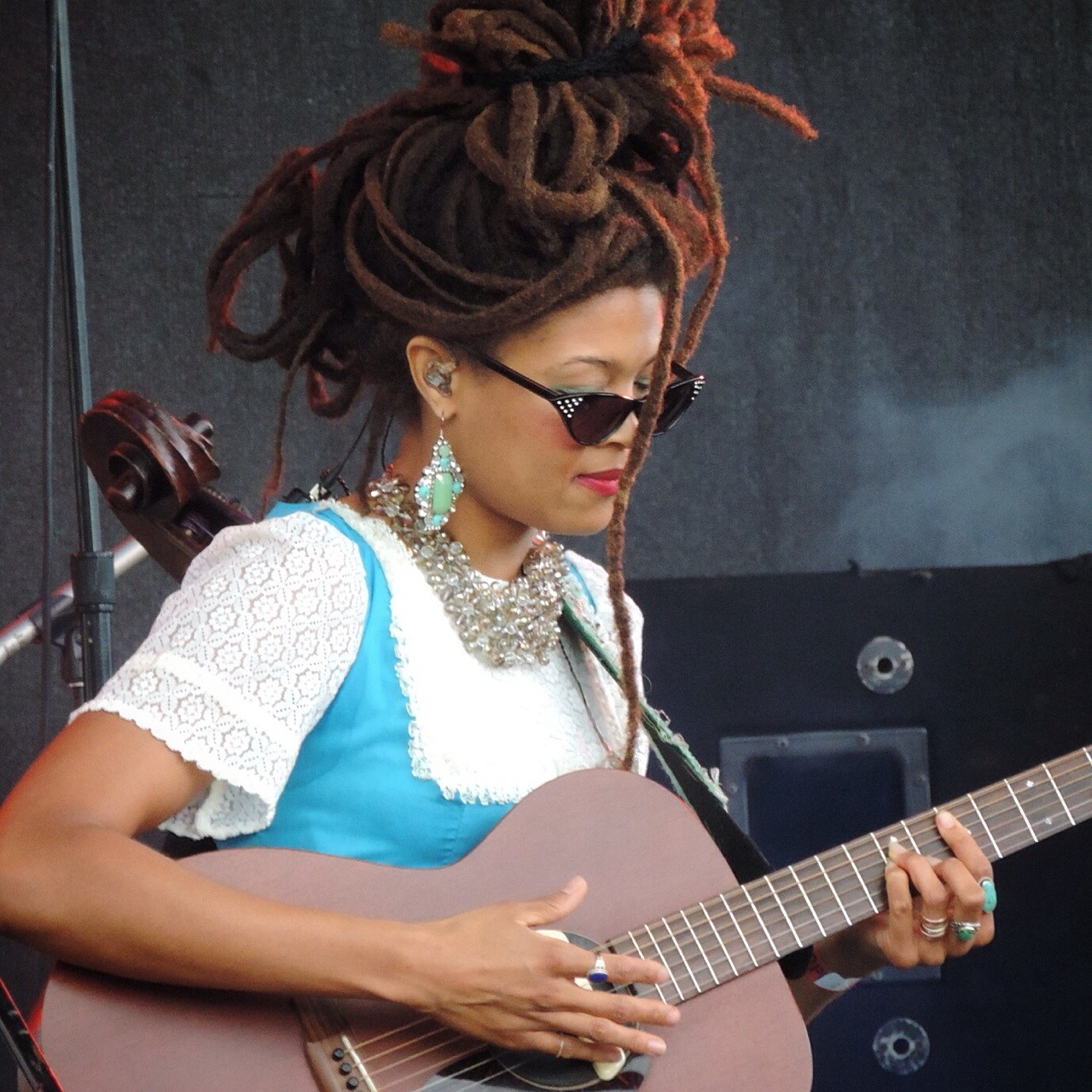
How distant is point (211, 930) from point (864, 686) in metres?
1.31

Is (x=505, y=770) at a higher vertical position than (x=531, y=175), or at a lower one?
lower

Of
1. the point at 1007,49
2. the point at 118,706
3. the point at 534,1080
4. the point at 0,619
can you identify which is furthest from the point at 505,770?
the point at 1007,49

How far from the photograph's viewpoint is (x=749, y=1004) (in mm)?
1509

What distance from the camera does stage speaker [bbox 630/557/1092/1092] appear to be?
231 cm

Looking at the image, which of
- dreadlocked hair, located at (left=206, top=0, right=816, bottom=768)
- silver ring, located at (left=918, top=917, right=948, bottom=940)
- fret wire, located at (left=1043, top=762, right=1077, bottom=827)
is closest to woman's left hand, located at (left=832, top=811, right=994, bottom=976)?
silver ring, located at (left=918, top=917, right=948, bottom=940)

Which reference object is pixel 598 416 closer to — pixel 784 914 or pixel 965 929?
pixel 784 914

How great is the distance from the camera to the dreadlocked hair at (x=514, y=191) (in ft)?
5.14

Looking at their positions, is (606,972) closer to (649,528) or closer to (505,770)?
(505,770)

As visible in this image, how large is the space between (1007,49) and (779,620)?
62.7 inches

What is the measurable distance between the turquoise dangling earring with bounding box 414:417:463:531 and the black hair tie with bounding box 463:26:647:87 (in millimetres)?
384

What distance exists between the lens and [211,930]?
129 cm

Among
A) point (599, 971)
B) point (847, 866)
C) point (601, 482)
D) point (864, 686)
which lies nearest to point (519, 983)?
point (599, 971)

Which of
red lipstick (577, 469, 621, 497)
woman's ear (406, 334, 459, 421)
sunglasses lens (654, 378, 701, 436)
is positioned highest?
woman's ear (406, 334, 459, 421)

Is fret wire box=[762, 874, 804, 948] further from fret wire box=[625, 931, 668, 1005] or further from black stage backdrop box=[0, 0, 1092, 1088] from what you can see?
black stage backdrop box=[0, 0, 1092, 1088]
